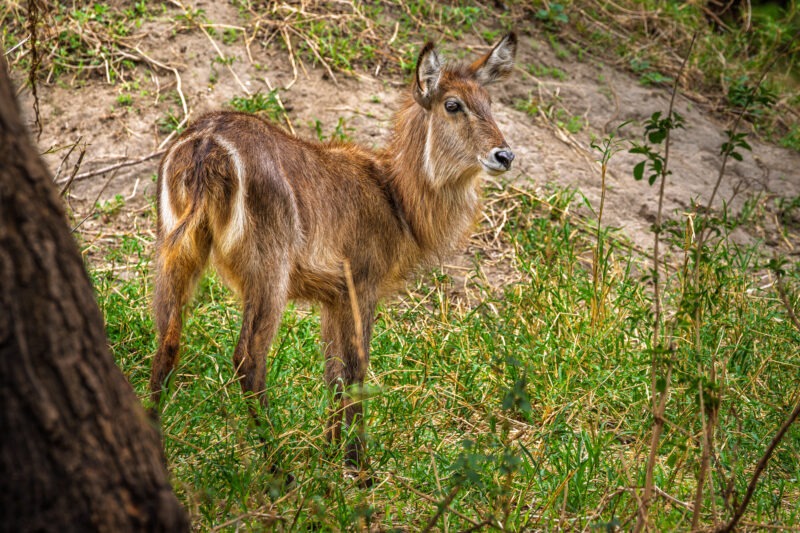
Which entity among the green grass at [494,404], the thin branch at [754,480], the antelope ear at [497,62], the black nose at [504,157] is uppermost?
the antelope ear at [497,62]

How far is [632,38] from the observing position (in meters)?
8.22

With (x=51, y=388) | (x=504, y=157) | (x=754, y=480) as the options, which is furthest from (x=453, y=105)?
(x=51, y=388)

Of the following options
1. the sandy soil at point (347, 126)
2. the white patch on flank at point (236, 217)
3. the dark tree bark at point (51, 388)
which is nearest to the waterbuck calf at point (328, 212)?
the white patch on flank at point (236, 217)

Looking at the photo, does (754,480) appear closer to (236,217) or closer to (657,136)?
(657,136)

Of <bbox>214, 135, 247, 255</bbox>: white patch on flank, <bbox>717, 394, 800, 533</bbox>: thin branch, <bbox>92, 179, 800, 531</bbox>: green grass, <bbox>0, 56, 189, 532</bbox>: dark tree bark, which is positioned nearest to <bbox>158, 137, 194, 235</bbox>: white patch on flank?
<bbox>214, 135, 247, 255</bbox>: white patch on flank

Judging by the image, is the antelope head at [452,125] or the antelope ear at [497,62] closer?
the antelope head at [452,125]

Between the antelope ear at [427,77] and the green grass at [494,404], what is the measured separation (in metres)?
1.18

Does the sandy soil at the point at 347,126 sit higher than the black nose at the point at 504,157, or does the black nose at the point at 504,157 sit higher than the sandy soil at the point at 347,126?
the black nose at the point at 504,157

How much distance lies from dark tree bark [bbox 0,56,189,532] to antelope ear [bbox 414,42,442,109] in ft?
9.56

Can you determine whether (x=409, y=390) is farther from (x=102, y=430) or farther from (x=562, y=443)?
(x=102, y=430)

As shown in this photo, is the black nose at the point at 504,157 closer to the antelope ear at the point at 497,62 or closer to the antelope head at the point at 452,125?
the antelope head at the point at 452,125

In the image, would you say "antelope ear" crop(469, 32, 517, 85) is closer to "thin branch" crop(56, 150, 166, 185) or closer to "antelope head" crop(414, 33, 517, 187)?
"antelope head" crop(414, 33, 517, 187)

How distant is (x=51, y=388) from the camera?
1.67 metres

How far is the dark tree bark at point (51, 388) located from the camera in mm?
1628
